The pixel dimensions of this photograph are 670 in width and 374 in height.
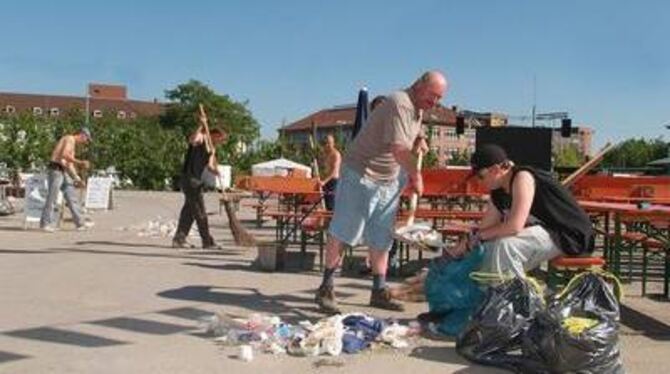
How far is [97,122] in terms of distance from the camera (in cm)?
7262

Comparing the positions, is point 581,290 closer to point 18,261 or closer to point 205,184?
point 18,261

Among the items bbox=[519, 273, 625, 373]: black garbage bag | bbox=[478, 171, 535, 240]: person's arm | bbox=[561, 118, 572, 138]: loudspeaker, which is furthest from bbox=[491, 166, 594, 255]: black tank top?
bbox=[561, 118, 572, 138]: loudspeaker

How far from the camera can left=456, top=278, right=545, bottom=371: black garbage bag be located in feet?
19.4

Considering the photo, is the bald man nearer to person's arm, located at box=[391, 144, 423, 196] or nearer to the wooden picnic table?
person's arm, located at box=[391, 144, 423, 196]

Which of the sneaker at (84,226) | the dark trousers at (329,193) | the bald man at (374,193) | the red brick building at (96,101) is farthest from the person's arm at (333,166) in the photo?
the red brick building at (96,101)

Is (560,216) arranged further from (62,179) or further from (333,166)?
(62,179)

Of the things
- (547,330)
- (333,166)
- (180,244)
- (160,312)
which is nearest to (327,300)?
(160,312)

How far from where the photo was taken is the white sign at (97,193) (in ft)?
77.1

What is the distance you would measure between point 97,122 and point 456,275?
→ 224 ft

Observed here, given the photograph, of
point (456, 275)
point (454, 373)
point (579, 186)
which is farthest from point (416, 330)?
point (579, 186)

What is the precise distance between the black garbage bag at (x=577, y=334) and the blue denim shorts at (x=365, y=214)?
86.6 inches

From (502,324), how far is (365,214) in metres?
2.27

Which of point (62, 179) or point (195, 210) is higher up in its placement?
point (62, 179)

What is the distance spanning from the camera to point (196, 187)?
1354cm
